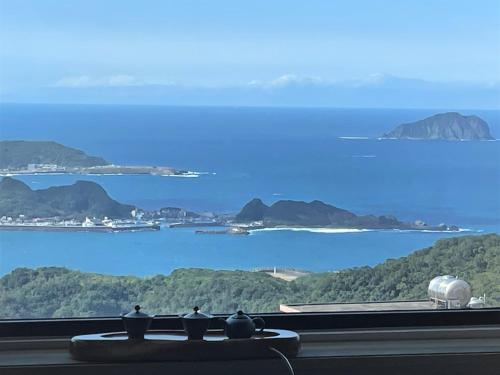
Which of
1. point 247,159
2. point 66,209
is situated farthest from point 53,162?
point 247,159

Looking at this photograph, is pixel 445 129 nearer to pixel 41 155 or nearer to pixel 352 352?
pixel 352 352

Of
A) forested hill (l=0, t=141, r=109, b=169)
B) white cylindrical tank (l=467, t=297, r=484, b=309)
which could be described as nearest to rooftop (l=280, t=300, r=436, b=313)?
white cylindrical tank (l=467, t=297, r=484, b=309)

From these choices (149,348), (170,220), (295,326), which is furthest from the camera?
(170,220)

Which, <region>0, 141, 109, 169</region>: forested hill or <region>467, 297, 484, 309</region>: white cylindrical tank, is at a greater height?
<region>0, 141, 109, 169</region>: forested hill

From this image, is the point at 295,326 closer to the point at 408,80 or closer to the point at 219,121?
the point at 219,121

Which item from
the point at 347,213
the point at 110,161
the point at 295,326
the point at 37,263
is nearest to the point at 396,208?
the point at 347,213

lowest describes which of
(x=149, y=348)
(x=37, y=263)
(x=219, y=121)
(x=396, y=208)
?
(x=149, y=348)

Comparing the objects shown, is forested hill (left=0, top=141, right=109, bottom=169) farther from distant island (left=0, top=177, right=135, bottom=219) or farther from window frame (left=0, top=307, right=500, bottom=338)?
window frame (left=0, top=307, right=500, bottom=338)
